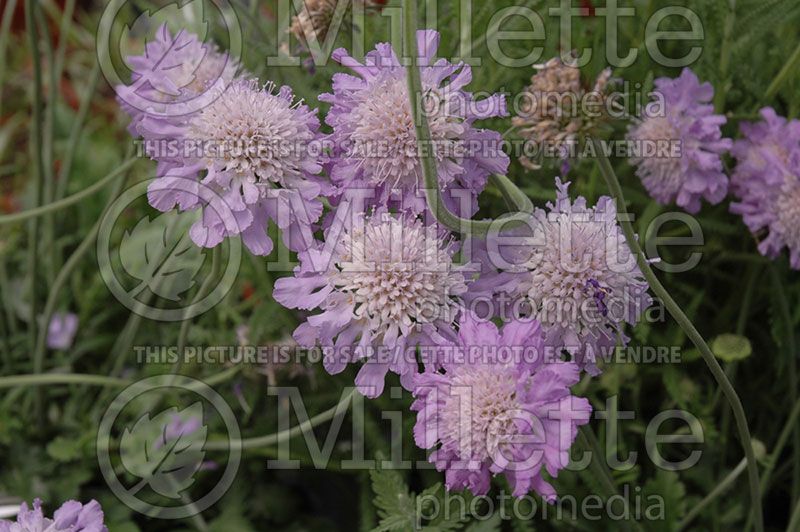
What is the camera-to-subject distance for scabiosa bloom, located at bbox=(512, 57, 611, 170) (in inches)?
22.7

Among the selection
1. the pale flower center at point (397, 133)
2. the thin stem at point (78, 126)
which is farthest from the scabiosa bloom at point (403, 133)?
the thin stem at point (78, 126)

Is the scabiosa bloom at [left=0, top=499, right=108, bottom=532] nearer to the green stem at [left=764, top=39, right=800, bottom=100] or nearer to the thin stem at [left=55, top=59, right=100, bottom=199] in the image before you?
the thin stem at [left=55, top=59, right=100, bottom=199]

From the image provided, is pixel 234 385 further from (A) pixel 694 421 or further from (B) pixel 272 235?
(A) pixel 694 421

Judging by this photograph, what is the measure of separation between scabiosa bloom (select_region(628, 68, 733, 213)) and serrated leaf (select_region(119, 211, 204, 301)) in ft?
1.31

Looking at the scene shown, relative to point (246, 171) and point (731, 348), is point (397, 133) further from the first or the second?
point (731, 348)

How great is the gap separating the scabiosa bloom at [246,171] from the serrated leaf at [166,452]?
1.10 feet

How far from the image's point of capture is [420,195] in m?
0.56

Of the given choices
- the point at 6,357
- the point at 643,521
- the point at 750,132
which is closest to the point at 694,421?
the point at 643,521

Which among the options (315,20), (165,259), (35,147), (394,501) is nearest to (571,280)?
(394,501)

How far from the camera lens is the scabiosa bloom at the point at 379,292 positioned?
0.56m

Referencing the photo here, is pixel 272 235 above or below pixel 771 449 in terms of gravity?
above

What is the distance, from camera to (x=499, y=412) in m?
0.53

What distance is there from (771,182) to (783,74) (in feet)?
0.33

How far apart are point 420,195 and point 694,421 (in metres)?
0.39
